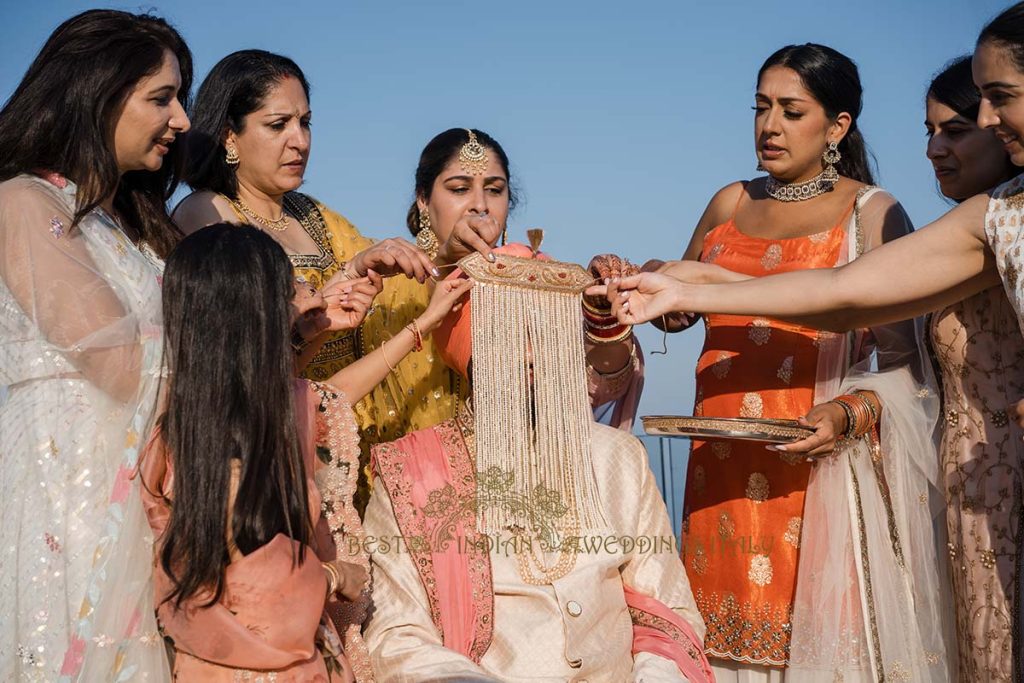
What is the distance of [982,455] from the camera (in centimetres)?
393

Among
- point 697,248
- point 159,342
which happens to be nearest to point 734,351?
point 697,248

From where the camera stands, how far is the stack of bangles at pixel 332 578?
3324 mm

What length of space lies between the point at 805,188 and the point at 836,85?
1.32 feet

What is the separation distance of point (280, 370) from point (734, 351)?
6.58 feet

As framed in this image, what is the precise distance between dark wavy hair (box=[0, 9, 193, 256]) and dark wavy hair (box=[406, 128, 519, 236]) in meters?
1.25

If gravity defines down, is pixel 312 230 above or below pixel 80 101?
below

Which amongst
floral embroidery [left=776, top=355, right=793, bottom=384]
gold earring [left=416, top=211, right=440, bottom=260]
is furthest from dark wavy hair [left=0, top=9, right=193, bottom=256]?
floral embroidery [left=776, top=355, right=793, bottom=384]

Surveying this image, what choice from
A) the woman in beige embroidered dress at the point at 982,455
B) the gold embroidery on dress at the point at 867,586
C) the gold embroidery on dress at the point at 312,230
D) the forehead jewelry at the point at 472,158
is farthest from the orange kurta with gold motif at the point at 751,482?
the gold embroidery on dress at the point at 312,230

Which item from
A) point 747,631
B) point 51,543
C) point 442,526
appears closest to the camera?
point 51,543

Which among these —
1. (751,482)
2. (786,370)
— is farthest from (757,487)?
(786,370)

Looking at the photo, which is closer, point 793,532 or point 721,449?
point 793,532

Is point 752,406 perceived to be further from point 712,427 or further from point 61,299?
point 61,299

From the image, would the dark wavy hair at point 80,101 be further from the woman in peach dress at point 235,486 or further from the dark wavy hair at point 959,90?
A: the dark wavy hair at point 959,90

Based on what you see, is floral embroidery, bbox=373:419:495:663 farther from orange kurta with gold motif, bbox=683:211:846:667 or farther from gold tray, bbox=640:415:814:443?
orange kurta with gold motif, bbox=683:211:846:667
